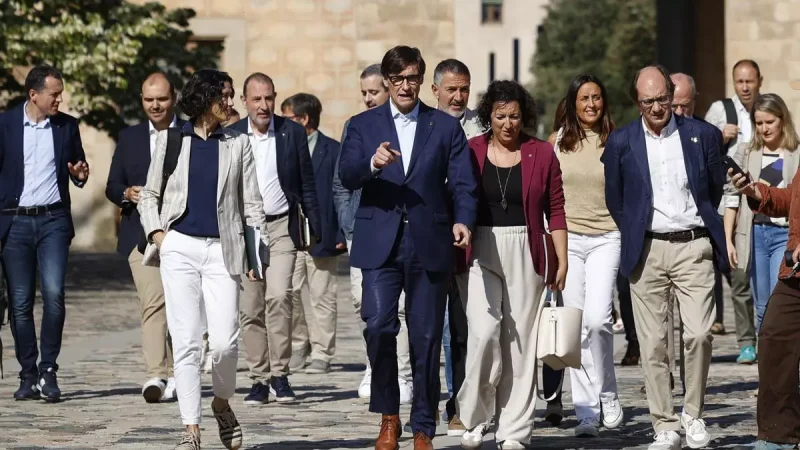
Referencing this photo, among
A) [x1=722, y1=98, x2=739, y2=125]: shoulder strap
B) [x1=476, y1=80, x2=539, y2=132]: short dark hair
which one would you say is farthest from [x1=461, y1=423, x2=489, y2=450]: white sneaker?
[x1=722, y1=98, x2=739, y2=125]: shoulder strap

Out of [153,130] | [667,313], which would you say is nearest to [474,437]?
[667,313]

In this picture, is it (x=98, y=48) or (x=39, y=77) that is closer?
(x=39, y=77)

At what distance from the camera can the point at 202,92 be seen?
882 centimetres

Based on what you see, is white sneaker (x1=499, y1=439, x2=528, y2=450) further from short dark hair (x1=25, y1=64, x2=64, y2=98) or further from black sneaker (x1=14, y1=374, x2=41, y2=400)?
short dark hair (x1=25, y1=64, x2=64, y2=98)

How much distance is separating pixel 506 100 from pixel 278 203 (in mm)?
2992

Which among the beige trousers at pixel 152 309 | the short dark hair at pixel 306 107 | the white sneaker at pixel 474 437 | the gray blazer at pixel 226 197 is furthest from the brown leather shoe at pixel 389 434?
the short dark hair at pixel 306 107

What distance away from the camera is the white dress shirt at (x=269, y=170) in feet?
38.0

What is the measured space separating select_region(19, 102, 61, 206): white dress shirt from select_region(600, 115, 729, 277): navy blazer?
4.00m

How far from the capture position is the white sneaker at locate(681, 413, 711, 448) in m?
8.90

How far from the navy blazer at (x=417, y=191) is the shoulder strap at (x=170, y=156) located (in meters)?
0.83

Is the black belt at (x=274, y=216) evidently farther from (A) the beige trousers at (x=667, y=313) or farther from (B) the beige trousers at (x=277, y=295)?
(A) the beige trousers at (x=667, y=313)

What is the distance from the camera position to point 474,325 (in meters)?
8.83

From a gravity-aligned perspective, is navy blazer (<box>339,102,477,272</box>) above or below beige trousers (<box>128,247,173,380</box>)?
above

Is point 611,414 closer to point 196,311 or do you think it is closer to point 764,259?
point 196,311
